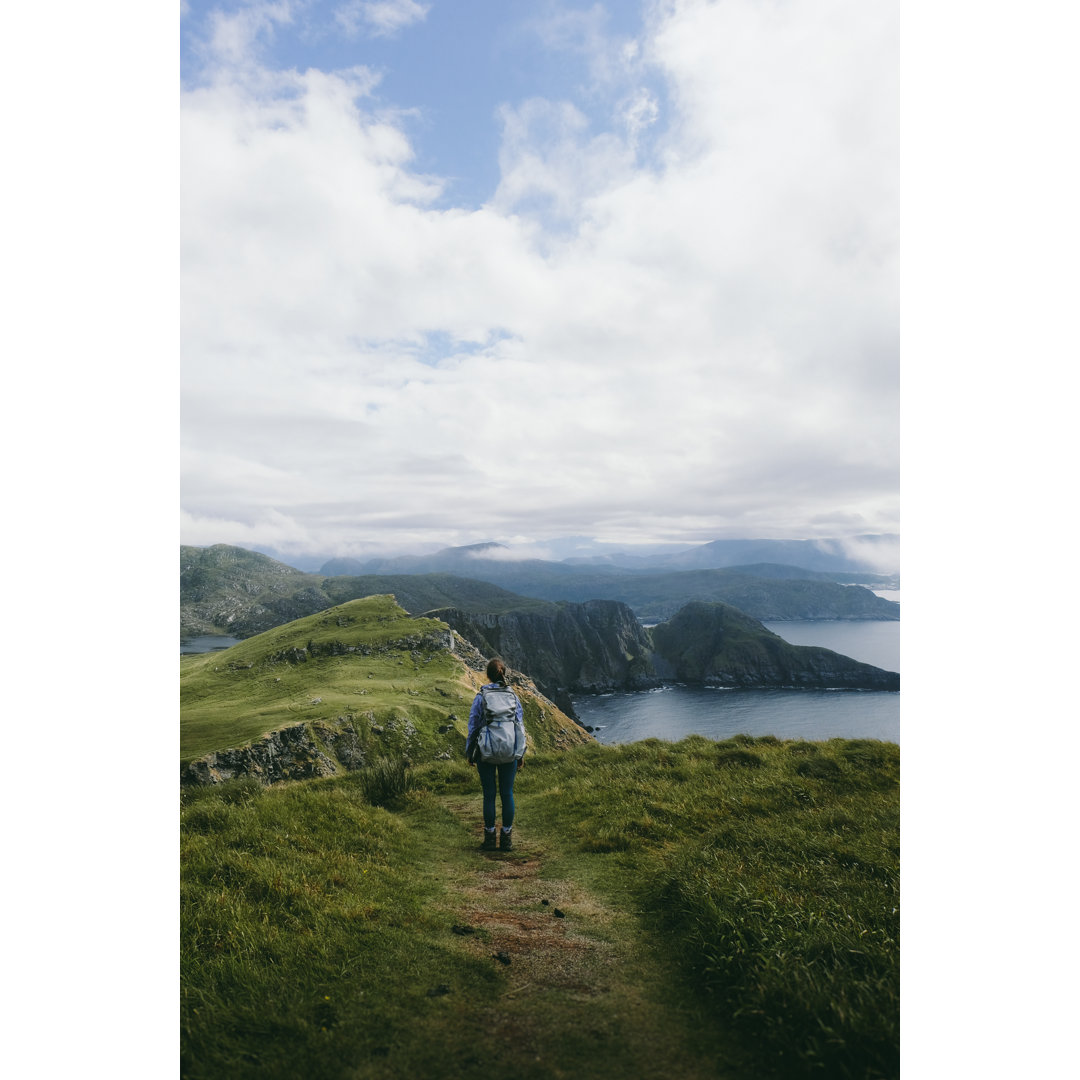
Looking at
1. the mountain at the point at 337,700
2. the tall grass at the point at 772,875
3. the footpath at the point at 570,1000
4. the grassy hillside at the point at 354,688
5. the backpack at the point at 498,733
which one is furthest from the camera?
the grassy hillside at the point at 354,688

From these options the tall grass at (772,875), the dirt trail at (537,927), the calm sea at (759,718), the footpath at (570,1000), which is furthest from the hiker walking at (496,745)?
the calm sea at (759,718)

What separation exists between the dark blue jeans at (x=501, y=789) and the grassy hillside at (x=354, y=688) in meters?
34.7

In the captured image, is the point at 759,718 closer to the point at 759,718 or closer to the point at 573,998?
the point at 759,718

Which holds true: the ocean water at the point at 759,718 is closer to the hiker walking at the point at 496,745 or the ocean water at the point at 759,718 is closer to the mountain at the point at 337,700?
the mountain at the point at 337,700

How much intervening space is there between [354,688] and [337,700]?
782cm

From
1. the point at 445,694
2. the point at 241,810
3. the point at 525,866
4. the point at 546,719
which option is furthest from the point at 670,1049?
the point at 546,719

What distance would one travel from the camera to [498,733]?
33.0ft

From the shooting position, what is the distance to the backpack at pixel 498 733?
1002cm

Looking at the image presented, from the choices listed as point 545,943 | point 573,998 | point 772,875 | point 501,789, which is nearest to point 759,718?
point 501,789

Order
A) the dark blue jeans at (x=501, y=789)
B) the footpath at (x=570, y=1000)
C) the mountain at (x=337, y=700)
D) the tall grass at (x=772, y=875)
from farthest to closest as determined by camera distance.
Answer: the mountain at (x=337, y=700) < the dark blue jeans at (x=501, y=789) < the tall grass at (x=772, y=875) < the footpath at (x=570, y=1000)

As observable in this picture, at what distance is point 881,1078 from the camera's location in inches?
151

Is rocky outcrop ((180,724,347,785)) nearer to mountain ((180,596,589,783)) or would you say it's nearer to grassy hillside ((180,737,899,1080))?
mountain ((180,596,589,783))
